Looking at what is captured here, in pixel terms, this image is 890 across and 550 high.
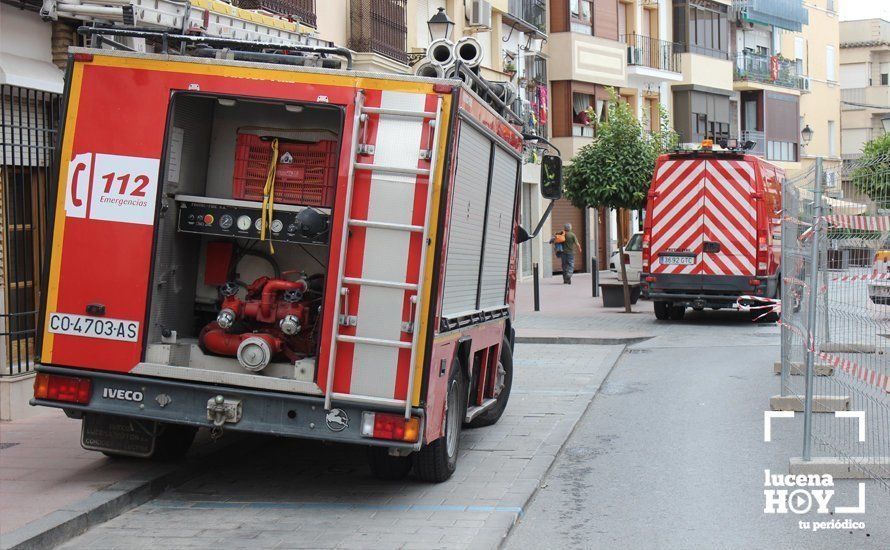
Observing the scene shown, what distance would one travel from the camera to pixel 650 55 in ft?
157

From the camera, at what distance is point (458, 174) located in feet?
26.1

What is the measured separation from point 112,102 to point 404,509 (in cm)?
315

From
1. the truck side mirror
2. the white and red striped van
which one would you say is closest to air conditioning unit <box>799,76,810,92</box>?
the white and red striped van

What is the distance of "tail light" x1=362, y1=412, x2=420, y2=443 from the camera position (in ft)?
24.3

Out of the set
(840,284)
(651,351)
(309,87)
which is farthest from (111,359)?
(651,351)

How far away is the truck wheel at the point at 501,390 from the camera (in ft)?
36.6

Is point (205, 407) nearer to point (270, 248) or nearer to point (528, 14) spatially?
point (270, 248)

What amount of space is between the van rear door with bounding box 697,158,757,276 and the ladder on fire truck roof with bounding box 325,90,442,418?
14182 millimetres

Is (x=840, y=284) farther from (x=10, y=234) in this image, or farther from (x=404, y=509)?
(x=10, y=234)

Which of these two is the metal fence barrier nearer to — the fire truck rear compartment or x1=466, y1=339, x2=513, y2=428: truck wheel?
x1=466, y1=339, x2=513, y2=428: truck wheel

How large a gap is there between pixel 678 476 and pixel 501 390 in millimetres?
2693

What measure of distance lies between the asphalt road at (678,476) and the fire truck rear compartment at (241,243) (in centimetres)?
202

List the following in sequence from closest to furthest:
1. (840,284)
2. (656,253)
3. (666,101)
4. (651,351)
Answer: (840,284), (651,351), (656,253), (666,101)

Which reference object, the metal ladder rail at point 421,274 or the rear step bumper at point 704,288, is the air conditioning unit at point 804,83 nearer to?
the rear step bumper at point 704,288
